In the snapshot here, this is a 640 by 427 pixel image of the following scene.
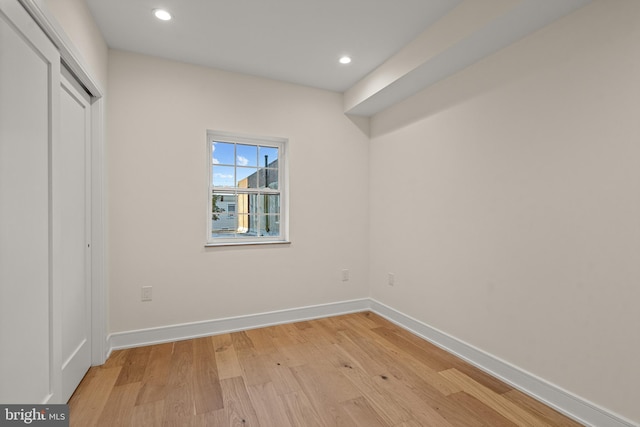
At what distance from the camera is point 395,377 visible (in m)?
2.08

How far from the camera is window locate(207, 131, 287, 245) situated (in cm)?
298

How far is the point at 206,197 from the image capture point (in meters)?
2.80

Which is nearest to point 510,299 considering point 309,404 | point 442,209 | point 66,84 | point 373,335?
point 442,209

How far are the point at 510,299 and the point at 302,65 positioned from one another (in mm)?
2585

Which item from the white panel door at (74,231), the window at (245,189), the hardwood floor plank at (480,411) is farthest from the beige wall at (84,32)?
the hardwood floor plank at (480,411)

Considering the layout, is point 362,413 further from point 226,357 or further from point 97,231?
point 97,231

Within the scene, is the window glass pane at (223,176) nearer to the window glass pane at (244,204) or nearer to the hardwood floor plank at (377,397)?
the window glass pane at (244,204)

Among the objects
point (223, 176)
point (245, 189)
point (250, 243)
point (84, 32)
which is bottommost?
point (250, 243)

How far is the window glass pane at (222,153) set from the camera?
297 cm

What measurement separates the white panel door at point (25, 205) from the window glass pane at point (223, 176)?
60.4 inches

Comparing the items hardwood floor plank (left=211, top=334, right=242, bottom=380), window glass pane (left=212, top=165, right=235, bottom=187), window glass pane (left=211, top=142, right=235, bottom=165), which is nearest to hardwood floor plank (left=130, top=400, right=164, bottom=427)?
hardwood floor plank (left=211, top=334, right=242, bottom=380)

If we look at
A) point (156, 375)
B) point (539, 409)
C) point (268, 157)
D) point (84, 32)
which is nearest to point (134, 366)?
point (156, 375)

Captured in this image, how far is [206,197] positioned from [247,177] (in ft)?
1.68

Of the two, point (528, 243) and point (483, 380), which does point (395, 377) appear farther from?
point (528, 243)
